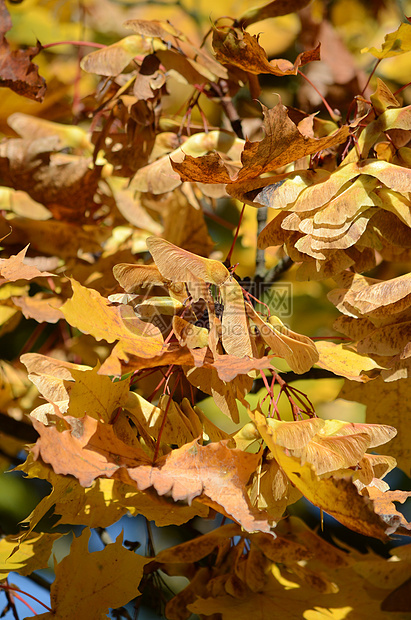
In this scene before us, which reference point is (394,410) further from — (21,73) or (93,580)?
(21,73)

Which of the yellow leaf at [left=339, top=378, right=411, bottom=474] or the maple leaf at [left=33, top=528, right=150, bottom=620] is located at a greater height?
the yellow leaf at [left=339, top=378, right=411, bottom=474]

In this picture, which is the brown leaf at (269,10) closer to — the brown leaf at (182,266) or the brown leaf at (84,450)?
the brown leaf at (182,266)

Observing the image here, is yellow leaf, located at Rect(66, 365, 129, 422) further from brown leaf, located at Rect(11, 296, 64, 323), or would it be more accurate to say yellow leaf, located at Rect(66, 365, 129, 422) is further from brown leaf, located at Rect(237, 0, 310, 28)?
brown leaf, located at Rect(237, 0, 310, 28)

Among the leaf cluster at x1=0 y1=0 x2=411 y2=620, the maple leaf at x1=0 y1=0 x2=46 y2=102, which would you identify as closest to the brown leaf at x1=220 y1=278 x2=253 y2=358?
the leaf cluster at x1=0 y1=0 x2=411 y2=620

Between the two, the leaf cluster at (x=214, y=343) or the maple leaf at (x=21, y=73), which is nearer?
the leaf cluster at (x=214, y=343)

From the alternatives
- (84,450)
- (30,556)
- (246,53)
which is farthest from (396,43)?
(30,556)

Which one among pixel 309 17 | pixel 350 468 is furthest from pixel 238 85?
pixel 350 468

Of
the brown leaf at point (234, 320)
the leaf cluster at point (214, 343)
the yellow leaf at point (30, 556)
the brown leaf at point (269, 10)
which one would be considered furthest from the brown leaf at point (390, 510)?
the brown leaf at point (269, 10)

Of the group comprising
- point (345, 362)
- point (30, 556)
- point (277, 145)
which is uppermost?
point (277, 145)
